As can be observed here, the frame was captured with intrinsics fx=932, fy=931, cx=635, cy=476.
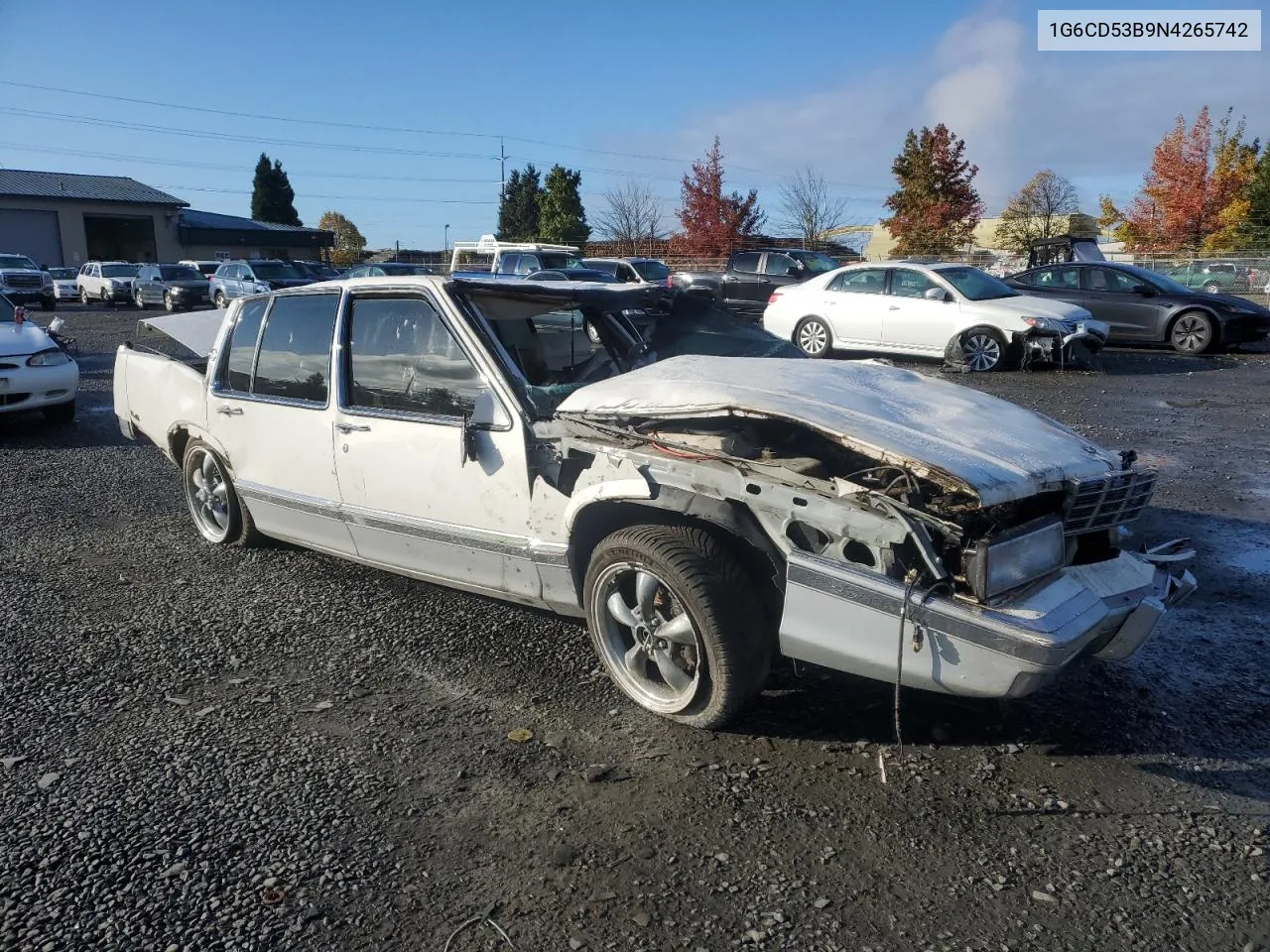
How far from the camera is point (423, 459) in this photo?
403cm

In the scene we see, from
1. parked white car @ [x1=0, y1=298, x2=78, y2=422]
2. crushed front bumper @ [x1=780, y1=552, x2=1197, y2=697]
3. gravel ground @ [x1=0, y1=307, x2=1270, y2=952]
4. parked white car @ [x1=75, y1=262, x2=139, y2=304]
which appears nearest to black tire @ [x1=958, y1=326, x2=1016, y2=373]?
gravel ground @ [x1=0, y1=307, x2=1270, y2=952]

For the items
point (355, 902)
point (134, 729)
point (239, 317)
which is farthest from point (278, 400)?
point (355, 902)

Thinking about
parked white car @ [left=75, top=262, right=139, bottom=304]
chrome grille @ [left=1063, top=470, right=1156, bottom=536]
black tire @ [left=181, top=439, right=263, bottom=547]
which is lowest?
black tire @ [left=181, top=439, right=263, bottom=547]

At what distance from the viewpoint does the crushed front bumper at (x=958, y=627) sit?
2.75 m

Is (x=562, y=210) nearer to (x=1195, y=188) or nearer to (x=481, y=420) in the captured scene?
(x=1195, y=188)

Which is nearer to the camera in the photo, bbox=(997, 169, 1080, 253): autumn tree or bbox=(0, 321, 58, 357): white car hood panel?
bbox=(0, 321, 58, 357): white car hood panel

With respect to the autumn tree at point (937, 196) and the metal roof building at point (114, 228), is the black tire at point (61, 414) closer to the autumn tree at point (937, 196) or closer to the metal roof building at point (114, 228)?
the autumn tree at point (937, 196)

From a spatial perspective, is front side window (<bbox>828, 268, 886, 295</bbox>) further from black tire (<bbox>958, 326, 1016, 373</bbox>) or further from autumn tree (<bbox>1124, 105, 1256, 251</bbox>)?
autumn tree (<bbox>1124, 105, 1256, 251</bbox>)

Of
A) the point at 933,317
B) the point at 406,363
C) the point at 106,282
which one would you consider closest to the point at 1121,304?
the point at 933,317

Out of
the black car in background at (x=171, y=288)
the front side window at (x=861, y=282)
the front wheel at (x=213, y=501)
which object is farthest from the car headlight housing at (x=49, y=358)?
the black car in background at (x=171, y=288)

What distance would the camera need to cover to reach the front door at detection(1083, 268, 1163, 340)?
591 inches

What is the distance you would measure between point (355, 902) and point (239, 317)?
3.69m

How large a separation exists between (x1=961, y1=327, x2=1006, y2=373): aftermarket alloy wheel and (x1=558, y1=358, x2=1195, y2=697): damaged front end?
1001cm

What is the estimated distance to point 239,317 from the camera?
17.2 ft
